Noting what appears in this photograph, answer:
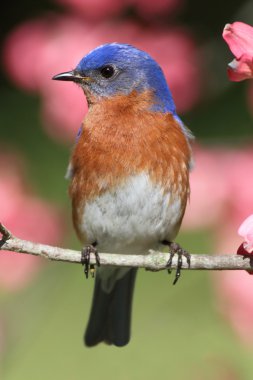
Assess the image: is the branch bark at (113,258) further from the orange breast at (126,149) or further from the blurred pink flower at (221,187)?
the blurred pink flower at (221,187)

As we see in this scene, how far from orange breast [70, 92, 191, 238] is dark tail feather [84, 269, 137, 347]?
0.76m

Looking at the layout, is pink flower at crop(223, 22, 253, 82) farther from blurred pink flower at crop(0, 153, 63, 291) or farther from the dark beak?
blurred pink flower at crop(0, 153, 63, 291)

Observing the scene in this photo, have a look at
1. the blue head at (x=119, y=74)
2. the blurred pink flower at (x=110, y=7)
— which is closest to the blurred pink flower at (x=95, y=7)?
the blurred pink flower at (x=110, y=7)

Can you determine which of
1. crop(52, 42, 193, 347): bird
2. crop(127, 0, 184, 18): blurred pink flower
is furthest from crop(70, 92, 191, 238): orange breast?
crop(127, 0, 184, 18): blurred pink flower

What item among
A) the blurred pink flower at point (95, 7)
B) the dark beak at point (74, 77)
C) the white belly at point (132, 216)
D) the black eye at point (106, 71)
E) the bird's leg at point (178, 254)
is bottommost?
the bird's leg at point (178, 254)

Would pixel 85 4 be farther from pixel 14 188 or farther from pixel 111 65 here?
pixel 14 188

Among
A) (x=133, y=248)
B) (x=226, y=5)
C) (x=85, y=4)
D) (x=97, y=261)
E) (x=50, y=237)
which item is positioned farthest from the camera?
(x=226, y=5)

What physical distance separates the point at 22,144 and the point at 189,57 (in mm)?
5627

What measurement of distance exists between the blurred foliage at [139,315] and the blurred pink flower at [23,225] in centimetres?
8

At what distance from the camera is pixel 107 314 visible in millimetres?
4633

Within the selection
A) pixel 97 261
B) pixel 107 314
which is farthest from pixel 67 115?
pixel 97 261

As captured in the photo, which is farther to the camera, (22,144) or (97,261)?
(22,144)

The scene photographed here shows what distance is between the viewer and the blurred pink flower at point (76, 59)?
471 cm

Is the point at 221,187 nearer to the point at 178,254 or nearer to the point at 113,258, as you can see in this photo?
the point at 178,254
